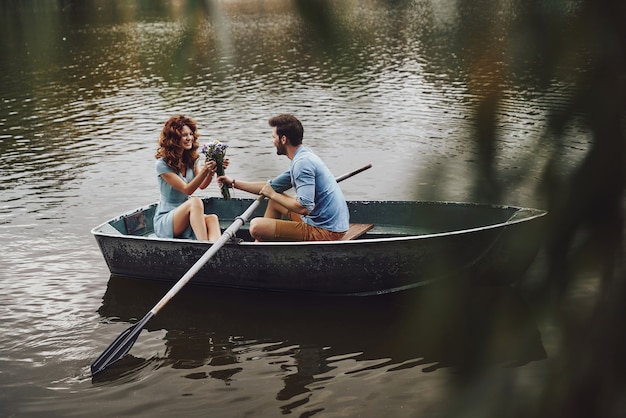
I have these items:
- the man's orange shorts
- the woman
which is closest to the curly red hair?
the woman

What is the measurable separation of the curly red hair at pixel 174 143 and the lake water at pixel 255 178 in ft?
3.40

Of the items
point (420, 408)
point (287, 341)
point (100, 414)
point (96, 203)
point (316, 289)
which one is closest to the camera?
point (420, 408)

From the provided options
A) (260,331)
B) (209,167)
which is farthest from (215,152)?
(260,331)

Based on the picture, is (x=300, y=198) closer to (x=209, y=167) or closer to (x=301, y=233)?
(x=301, y=233)

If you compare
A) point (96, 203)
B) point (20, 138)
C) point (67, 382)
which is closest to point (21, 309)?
point (67, 382)

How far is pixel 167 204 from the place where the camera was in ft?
26.6

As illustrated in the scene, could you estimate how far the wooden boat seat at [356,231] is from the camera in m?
7.78

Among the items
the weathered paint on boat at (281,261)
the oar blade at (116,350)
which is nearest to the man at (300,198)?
the weathered paint on boat at (281,261)

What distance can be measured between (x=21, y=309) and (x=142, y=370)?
1829mm

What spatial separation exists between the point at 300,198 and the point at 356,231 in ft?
3.21

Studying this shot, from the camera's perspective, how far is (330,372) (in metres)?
6.36

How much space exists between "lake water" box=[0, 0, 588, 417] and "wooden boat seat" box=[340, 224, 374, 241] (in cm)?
64

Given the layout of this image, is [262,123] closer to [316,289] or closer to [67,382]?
[316,289]

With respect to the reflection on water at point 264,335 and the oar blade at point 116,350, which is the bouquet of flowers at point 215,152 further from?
the oar blade at point 116,350
